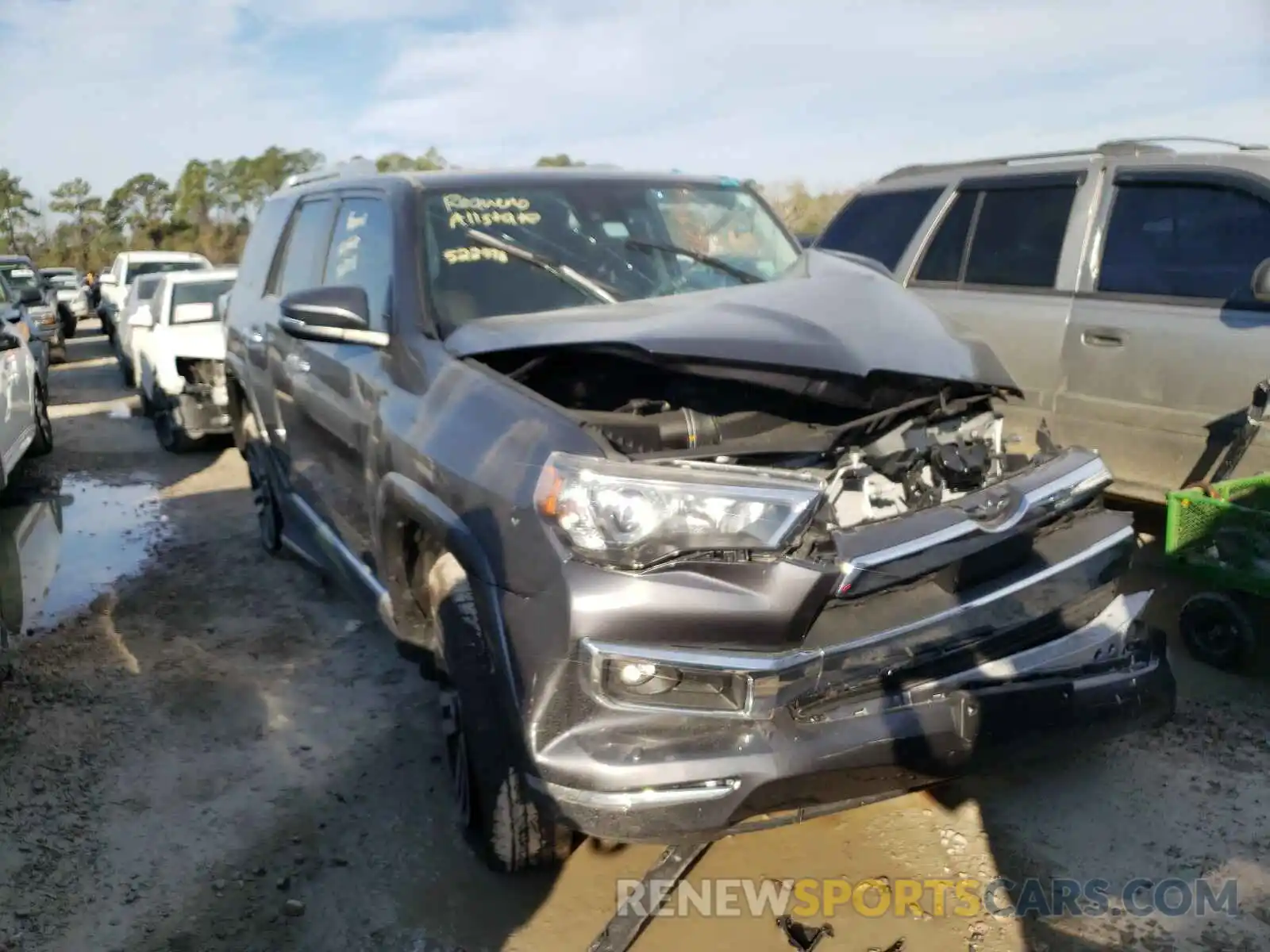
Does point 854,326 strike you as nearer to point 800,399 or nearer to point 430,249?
point 800,399

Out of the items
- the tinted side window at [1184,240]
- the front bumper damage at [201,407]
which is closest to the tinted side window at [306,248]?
the tinted side window at [1184,240]

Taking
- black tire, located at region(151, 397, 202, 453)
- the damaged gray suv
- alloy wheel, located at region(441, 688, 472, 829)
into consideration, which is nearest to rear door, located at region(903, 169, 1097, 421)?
the damaged gray suv

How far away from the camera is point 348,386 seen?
3.71 metres

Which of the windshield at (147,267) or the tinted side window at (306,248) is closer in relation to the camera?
the tinted side window at (306,248)

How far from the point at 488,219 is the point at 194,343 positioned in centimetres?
590

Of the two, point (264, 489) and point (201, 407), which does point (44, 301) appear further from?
point (264, 489)

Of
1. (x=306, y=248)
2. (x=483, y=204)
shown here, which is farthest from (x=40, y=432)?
(x=483, y=204)

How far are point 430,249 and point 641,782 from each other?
203 centimetres

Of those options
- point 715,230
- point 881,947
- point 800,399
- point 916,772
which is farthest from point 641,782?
point 715,230

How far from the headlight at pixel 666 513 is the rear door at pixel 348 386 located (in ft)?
4.16

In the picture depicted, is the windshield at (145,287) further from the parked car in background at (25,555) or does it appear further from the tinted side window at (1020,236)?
the tinted side window at (1020,236)

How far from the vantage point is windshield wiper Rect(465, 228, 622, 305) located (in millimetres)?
3600

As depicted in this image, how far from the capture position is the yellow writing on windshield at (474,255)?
3561 mm

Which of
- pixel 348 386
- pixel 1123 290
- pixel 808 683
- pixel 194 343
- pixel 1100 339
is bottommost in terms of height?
pixel 194 343
